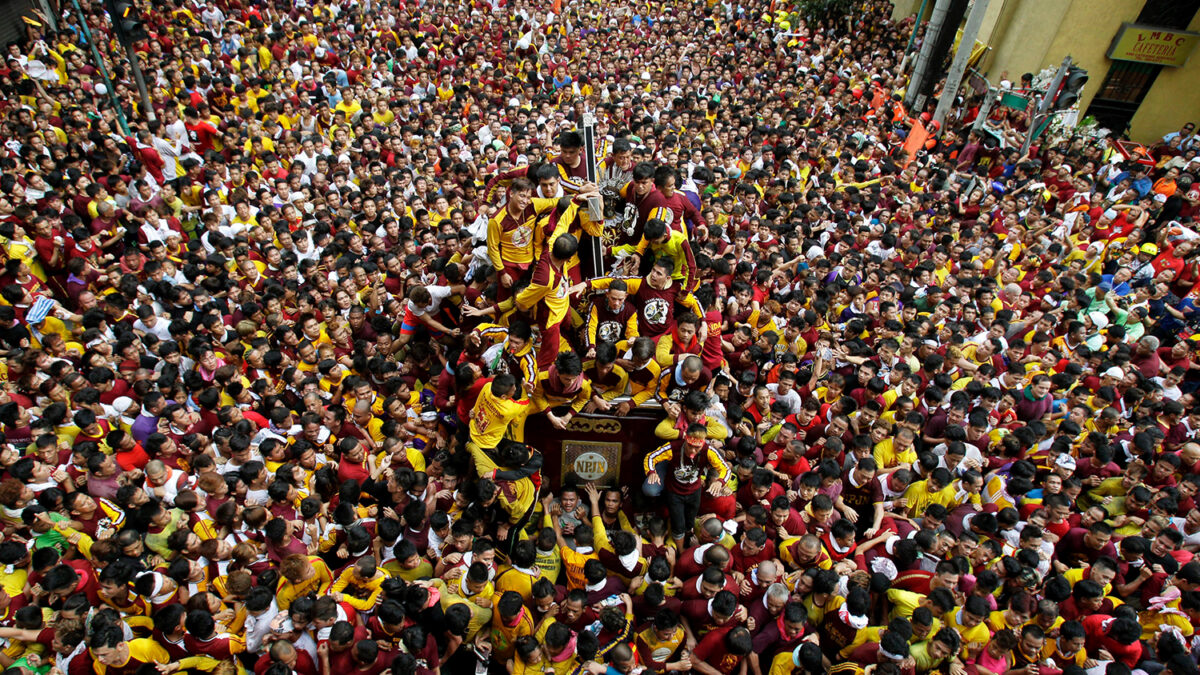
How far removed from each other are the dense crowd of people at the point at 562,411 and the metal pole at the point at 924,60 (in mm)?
5692

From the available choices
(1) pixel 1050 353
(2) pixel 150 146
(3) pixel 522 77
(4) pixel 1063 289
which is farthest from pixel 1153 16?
(2) pixel 150 146

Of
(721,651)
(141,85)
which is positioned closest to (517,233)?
(721,651)

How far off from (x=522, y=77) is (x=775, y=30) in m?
8.97

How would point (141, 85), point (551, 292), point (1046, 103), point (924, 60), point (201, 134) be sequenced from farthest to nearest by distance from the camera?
point (924, 60) → point (1046, 103) → point (201, 134) → point (141, 85) → point (551, 292)

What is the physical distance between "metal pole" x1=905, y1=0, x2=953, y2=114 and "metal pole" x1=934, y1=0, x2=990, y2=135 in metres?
1.12

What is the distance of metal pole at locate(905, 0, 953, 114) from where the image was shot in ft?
47.2

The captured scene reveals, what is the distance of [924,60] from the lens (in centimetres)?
1491

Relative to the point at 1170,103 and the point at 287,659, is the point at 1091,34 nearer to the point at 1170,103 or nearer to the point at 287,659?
the point at 1170,103

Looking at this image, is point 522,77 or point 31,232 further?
point 522,77

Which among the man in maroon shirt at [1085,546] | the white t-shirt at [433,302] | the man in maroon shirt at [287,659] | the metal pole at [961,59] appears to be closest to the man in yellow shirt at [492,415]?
the man in maroon shirt at [287,659]

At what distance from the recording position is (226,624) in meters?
4.36

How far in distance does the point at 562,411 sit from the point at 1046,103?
10.6m

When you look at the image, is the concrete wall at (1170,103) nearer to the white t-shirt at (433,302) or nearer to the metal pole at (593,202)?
the metal pole at (593,202)

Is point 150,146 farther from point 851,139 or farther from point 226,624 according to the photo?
point 851,139
